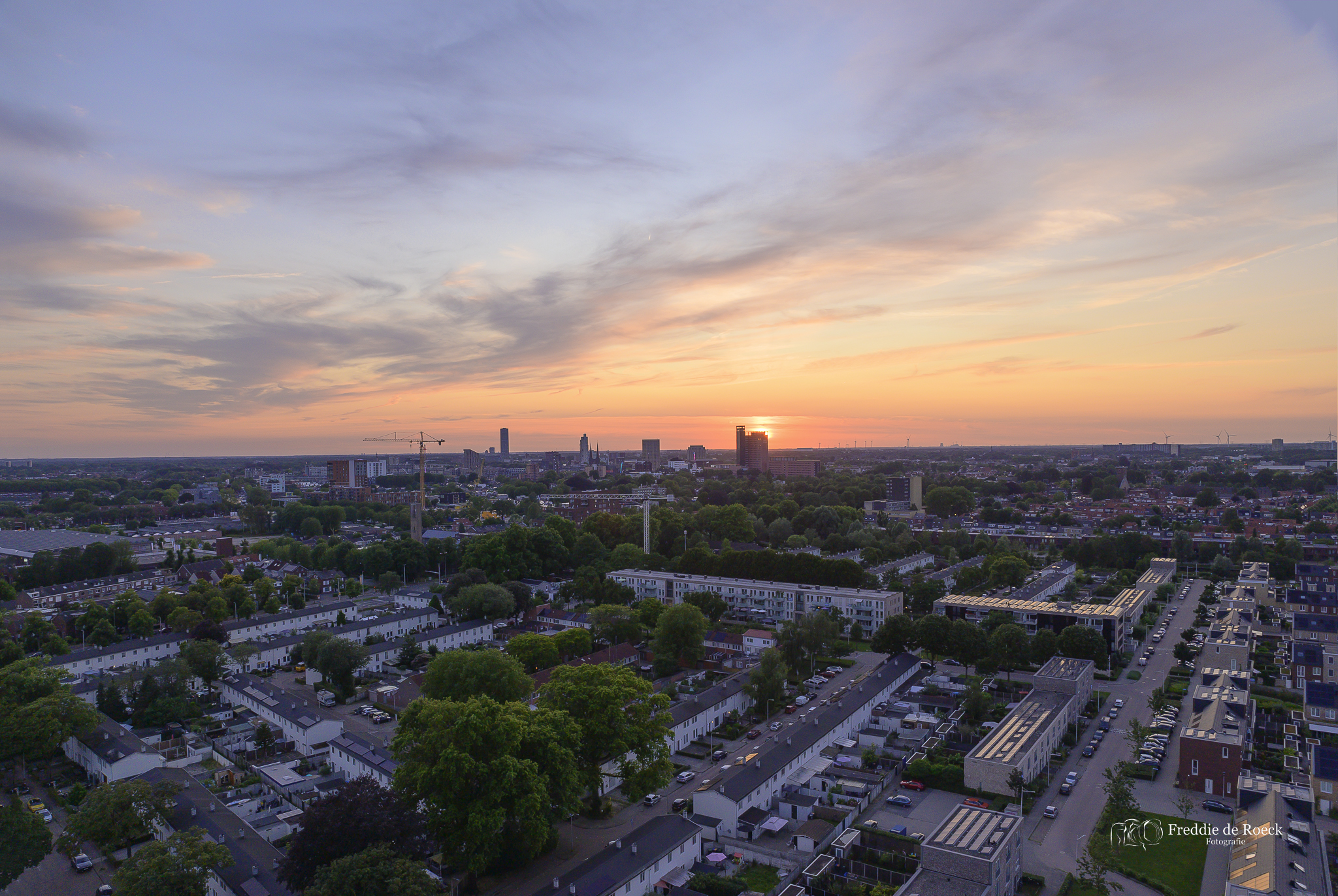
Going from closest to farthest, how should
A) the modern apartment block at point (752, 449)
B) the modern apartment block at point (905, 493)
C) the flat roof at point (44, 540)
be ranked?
1. the flat roof at point (44, 540)
2. the modern apartment block at point (905, 493)
3. the modern apartment block at point (752, 449)

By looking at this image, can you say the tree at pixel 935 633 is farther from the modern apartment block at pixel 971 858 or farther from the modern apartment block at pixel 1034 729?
the modern apartment block at pixel 971 858

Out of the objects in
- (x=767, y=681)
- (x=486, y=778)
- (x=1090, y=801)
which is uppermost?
(x=486, y=778)

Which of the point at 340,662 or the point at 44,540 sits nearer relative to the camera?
the point at 340,662

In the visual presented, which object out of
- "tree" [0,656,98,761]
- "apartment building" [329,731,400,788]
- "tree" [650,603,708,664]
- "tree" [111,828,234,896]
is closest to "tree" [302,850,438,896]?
"tree" [111,828,234,896]

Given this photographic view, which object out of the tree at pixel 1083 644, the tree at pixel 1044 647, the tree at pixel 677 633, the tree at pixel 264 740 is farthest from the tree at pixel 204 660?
the tree at pixel 1083 644

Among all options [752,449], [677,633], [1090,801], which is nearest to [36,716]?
[677,633]

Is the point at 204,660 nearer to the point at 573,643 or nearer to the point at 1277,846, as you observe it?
the point at 573,643

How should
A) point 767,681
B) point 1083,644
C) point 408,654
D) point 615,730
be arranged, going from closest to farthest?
point 615,730 → point 767,681 → point 1083,644 → point 408,654

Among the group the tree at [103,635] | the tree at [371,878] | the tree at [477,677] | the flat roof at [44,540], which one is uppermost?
the flat roof at [44,540]
